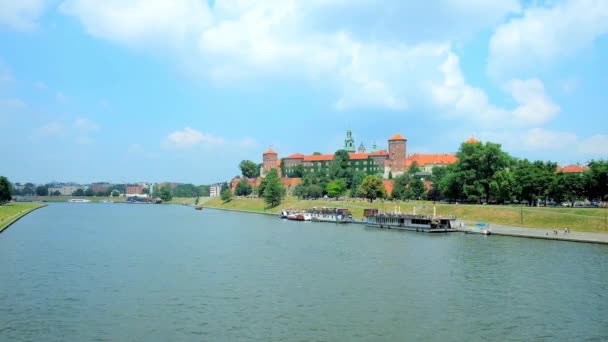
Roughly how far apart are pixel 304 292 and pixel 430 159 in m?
147

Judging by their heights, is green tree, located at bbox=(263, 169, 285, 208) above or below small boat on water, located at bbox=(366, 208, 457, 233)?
above

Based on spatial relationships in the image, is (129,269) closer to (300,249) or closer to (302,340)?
(300,249)

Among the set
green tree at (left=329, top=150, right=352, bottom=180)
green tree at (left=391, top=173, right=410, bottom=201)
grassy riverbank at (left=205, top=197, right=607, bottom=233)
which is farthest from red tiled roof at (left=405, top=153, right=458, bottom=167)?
grassy riverbank at (left=205, top=197, right=607, bottom=233)

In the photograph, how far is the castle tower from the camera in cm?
17125

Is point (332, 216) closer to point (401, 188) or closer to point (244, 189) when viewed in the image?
point (401, 188)

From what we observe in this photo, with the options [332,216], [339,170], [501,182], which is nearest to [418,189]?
[332,216]

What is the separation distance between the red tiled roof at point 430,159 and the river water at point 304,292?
117m

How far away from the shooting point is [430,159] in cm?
17688

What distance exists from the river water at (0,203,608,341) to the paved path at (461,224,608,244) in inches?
135

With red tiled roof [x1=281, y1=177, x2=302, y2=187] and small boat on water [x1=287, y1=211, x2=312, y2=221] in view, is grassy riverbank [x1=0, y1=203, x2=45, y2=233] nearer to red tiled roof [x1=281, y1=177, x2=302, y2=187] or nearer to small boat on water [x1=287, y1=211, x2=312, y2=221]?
small boat on water [x1=287, y1=211, x2=312, y2=221]

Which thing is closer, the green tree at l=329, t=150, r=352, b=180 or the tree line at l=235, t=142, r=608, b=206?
the tree line at l=235, t=142, r=608, b=206

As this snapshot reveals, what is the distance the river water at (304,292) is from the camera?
2697 cm

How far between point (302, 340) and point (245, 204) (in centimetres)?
14123

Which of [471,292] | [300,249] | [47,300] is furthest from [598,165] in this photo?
[47,300]
